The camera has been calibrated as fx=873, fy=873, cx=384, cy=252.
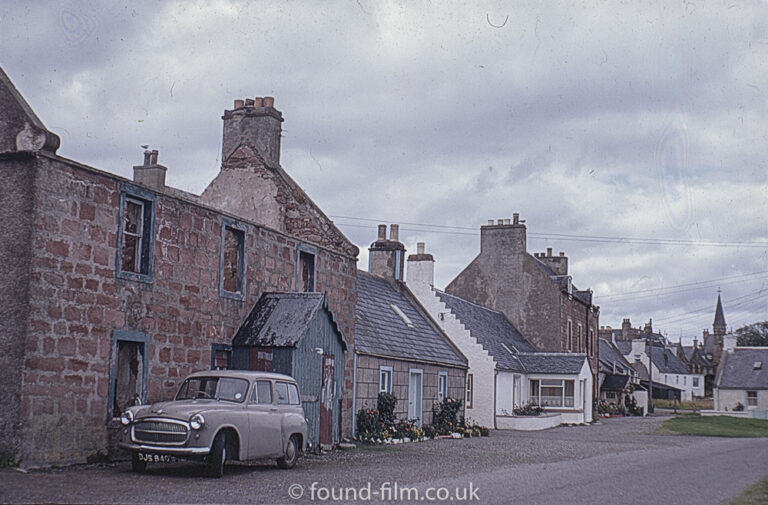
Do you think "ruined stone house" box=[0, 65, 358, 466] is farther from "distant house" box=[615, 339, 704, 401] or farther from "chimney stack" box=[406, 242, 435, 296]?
"distant house" box=[615, 339, 704, 401]

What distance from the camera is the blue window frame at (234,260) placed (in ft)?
62.9

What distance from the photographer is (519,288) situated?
152ft

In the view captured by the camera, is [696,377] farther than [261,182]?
Yes

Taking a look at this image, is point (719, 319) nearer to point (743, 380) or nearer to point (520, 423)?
point (743, 380)

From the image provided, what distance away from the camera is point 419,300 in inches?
1394

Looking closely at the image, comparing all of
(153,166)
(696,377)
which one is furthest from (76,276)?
(696,377)

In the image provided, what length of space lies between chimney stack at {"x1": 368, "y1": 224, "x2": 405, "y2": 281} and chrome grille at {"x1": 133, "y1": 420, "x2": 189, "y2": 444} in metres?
20.2

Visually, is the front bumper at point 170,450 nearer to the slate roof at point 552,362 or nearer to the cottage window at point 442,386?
the cottage window at point 442,386

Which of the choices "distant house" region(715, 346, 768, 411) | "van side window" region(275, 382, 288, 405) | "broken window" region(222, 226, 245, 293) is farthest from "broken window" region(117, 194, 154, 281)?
"distant house" region(715, 346, 768, 411)

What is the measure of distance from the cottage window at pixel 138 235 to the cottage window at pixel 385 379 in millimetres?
10681

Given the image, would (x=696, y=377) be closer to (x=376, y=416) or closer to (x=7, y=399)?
(x=376, y=416)

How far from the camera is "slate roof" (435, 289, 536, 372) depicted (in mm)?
36438

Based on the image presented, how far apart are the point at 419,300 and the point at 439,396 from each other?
18.1 feet

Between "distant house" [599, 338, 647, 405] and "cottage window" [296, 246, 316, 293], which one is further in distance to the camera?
"distant house" [599, 338, 647, 405]
